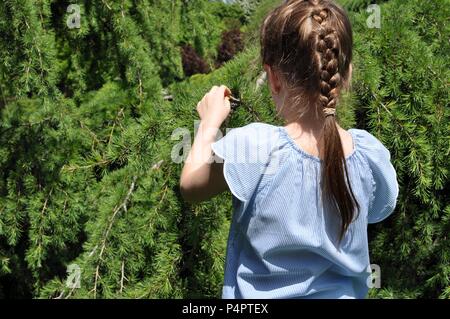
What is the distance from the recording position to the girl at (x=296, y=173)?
0.97 m

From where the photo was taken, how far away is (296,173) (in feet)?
3.20

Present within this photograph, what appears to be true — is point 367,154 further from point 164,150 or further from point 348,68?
point 164,150

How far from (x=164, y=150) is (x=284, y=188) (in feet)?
1.44

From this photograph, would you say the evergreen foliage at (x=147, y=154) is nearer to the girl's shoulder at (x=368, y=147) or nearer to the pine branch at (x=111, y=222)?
the pine branch at (x=111, y=222)

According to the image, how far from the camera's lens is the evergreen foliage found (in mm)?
1353

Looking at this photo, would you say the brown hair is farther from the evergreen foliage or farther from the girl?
the evergreen foliage

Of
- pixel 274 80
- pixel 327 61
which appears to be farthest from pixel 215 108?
pixel 327 61

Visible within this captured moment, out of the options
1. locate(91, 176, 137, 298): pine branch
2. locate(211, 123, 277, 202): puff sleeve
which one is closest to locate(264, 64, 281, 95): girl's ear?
locate(211, 123, 277, 202): puff sleeve

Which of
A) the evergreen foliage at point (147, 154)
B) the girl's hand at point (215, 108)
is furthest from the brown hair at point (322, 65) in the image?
the evergreen foliage at point (147, 154)

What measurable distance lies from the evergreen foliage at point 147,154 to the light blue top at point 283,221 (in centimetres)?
36

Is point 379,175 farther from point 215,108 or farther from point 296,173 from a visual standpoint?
point 215,108

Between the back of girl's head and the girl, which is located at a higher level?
the back of girl's head

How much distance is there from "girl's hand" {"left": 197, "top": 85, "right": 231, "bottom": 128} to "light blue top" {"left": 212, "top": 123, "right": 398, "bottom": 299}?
0.08 m

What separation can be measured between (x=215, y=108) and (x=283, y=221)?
241 mm
